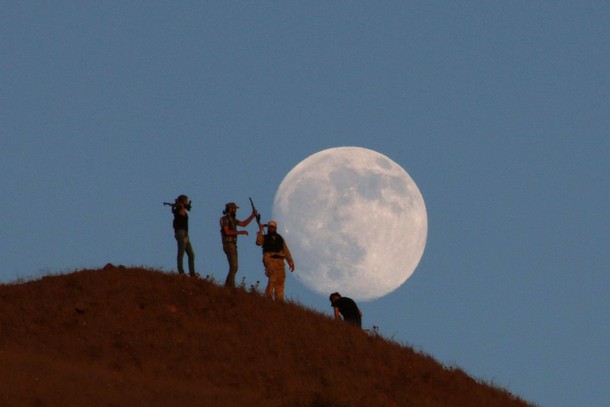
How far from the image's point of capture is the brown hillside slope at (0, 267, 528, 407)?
2641 cm

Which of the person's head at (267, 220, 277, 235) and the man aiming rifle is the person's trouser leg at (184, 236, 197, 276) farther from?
the person's head at (267, 220, 277, 235)

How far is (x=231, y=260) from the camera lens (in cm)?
3247

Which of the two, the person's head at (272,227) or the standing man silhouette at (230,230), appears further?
the person's head at (272,227)

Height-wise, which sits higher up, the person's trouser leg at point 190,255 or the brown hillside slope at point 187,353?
the person's trouser leg at point 190,255

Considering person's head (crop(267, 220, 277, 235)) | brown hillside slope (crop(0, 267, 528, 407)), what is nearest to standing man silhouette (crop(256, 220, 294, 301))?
person's head (crop(267, 220, 277, 235))

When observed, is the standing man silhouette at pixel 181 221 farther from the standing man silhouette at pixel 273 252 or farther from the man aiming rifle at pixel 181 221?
the standing man silhouette at pixel 273 252

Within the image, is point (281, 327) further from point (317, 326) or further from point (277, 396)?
point (277, 396)

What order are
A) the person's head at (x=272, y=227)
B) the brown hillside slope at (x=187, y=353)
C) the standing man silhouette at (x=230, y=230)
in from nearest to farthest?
1. the brown hillside slope at (x=187, y=353)
2. the standing man silhouette at (x=230, y=230)
3. the person's head at (x=272, y=227)

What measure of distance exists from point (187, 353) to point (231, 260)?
3947 millimetres

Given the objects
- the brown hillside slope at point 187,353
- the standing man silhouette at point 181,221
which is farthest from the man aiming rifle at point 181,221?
the brown hillside slope at point 187,353

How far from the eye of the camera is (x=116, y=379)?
88.5 ft

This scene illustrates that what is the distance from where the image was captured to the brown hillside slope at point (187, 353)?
86.6ft

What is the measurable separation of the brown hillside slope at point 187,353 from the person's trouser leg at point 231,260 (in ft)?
1.38

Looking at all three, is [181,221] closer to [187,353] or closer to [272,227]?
[272,227]
